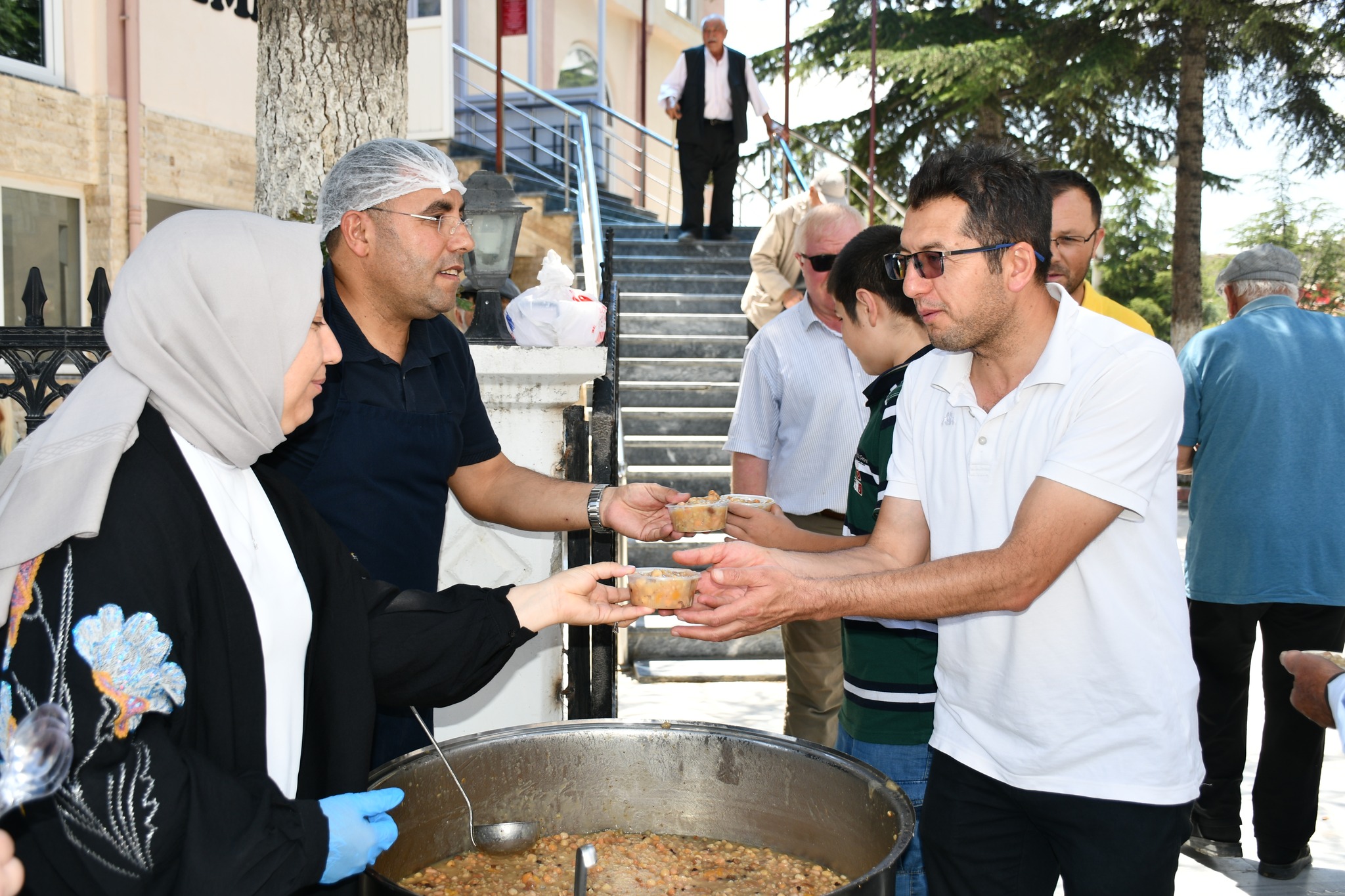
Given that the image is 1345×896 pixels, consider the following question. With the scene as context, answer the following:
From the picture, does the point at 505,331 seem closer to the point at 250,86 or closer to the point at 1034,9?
A: the point at 250,86

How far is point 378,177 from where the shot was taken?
2.86 m

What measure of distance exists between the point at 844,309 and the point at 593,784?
1.57m

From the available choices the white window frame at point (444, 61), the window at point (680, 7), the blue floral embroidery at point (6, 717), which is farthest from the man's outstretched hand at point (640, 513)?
the window at point (680, 7)

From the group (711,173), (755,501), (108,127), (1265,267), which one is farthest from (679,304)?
(755,501)

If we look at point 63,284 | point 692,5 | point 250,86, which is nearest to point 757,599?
point 63,284

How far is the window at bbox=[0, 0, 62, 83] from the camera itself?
9289 mm

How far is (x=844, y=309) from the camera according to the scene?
10.7 ft

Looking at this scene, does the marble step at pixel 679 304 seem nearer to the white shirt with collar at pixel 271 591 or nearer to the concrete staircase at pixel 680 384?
the concrete staircase at pixel 680 384

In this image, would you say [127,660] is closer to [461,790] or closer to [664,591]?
[461,790]

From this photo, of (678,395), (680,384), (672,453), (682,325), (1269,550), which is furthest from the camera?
(682,325)

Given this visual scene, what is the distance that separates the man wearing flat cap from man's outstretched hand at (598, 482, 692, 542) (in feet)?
7.69

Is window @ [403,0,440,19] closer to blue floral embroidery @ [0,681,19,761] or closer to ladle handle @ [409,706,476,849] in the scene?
ladle handle @ [409,706,476,849]

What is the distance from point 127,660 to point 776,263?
622 cm

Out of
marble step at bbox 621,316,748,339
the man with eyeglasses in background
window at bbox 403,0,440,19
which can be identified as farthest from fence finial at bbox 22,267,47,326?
window at bbox 403,0,440,19
